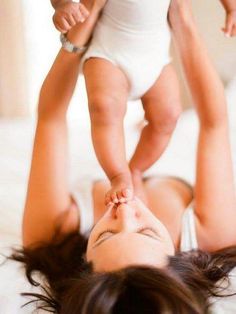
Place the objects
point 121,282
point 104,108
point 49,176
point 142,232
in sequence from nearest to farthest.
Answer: point 121,282 → point 142,232 → point 104,108 → point 49,176

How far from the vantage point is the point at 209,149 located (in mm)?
920

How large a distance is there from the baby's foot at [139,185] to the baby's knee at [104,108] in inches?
7.1

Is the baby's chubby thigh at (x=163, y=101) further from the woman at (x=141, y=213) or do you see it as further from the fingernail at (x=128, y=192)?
the fingernail at (x=128, y=192)

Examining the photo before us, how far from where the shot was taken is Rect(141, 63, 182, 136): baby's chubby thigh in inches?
35.7

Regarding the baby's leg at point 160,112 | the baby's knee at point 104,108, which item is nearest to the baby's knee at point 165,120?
the baby's leg at point 160,112

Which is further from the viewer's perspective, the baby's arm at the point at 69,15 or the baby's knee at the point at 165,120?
the baby's knee at the point at 165,120

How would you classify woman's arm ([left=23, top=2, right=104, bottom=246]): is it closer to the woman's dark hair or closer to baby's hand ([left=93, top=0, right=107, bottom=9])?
the woman's dark hair

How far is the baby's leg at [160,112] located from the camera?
0.91 metres

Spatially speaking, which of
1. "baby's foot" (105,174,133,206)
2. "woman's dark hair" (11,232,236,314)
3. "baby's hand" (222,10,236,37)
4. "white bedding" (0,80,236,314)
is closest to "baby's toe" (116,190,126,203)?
"baby's foot" (105,174,133,206)

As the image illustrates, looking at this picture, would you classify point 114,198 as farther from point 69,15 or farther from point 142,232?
point 69,15

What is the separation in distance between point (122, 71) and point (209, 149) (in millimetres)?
221

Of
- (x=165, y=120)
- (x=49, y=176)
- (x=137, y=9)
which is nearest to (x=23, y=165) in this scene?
(x=49, y=176)

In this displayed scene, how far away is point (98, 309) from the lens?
61cm

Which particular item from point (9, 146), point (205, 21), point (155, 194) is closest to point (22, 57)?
point (9, 146)
